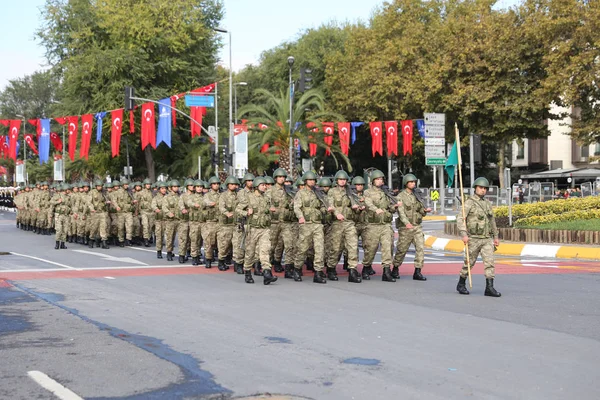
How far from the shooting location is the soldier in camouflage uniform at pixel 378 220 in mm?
15695

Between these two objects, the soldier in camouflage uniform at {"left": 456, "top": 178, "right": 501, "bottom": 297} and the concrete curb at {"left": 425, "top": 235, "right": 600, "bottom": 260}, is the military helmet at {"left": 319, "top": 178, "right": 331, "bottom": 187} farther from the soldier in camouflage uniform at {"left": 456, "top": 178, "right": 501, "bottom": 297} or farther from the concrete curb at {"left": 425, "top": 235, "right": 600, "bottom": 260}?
the concrete curb at {"left": 425, "top": 235, "right": 600, "bottom": 260}

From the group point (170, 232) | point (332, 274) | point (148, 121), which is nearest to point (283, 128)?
point (148, 121)

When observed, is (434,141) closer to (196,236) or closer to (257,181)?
(196,236)

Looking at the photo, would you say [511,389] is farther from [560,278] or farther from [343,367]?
[560,278]

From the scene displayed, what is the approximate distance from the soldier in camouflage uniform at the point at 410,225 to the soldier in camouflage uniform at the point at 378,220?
19cm

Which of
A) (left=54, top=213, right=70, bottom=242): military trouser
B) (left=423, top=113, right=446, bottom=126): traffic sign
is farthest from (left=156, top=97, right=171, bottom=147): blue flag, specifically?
(left=54, top=213, right=70, bottom=242): military trouser

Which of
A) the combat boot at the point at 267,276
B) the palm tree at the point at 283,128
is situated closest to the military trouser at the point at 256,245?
the combat boot at the point at 267,276

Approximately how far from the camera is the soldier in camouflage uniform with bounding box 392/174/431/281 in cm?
1562

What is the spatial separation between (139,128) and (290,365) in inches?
Answer: 1856

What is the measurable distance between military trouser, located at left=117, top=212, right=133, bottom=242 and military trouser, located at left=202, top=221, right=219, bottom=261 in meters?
6.93

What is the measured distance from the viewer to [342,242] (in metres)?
15.9

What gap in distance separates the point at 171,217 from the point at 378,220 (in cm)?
673

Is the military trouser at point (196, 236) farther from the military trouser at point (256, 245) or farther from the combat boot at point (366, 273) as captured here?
the combat boot at point (366, 273)

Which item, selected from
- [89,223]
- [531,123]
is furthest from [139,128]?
[89,223]
